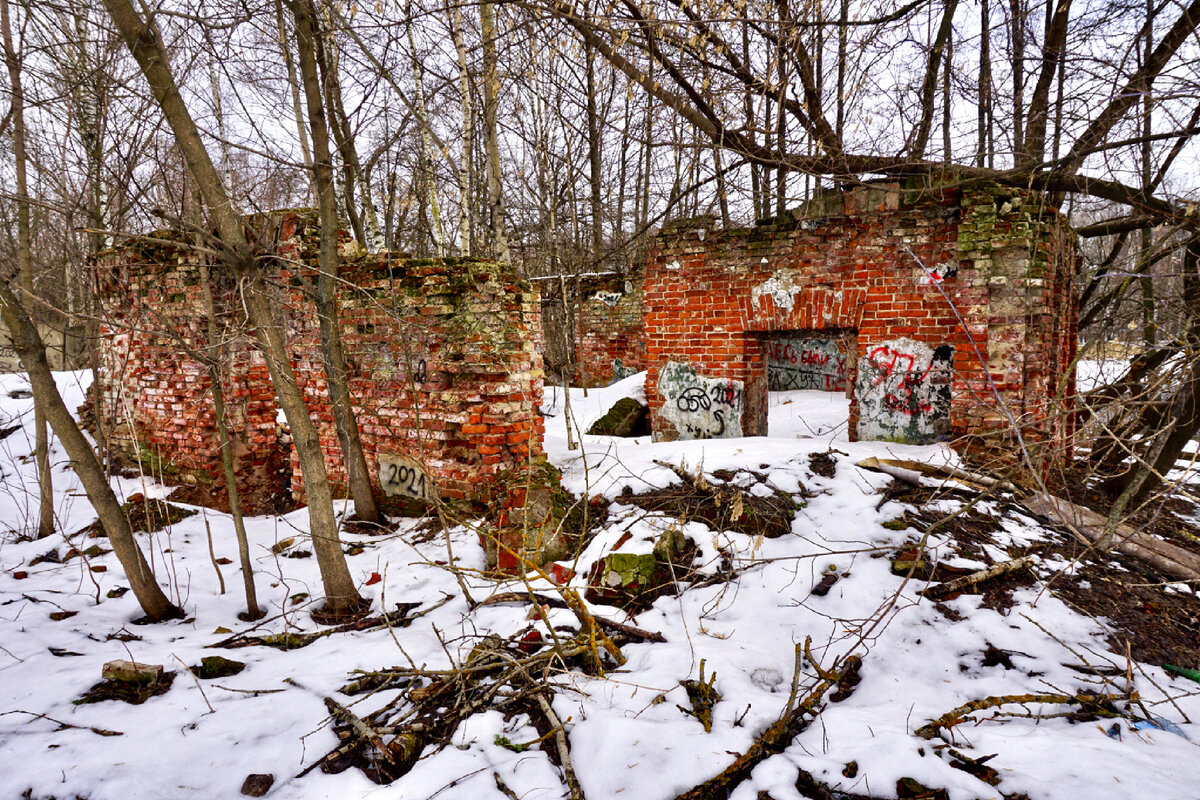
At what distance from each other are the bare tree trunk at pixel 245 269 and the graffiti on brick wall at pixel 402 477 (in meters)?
1.31

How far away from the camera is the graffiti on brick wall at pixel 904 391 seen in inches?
213

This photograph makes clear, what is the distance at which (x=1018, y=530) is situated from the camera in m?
4.05

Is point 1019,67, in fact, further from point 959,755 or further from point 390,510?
point 390,510

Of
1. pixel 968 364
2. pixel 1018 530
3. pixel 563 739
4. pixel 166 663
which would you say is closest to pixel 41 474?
pixel 166 663

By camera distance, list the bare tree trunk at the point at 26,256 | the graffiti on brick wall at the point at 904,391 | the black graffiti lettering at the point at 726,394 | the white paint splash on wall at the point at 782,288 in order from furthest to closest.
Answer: the black graffiti lettering at the point at 726,394
the white paint splash on wall at the point at 782,288
the graffiti on brick wall at the point at 904,391
the bare tree trunk at the point at 26,256

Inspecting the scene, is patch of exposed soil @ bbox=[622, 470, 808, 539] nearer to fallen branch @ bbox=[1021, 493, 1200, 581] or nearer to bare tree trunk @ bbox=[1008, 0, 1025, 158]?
fallen branch @ bbox=[1021, 493, 1200, 581]

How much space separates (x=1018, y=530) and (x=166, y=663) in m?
5.21

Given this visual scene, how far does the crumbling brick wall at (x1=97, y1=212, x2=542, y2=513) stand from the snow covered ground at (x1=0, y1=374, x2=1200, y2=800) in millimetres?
721

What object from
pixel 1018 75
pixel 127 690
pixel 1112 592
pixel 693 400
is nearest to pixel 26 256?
pixel 127 690

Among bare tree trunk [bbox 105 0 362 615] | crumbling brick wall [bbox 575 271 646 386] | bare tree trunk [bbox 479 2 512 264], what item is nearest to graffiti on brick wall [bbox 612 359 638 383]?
crumbling brick wall [bbox 575 271 646 386]

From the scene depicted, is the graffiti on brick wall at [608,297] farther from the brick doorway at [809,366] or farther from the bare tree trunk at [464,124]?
the bare tree trunk at [464,124]

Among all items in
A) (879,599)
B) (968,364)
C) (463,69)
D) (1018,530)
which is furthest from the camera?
(463,69)

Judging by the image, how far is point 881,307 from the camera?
18.4 feet

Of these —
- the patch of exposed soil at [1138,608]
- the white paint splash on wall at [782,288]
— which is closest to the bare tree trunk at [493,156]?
the white paint splash on wall at [782,288]
